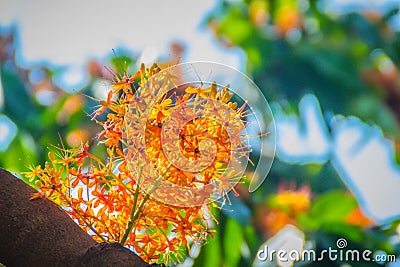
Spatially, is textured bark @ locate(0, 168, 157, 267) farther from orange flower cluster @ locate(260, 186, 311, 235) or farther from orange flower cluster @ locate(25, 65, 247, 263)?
orange flower cluster @ locate(260, 186, 311, 235)

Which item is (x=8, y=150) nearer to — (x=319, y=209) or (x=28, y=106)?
(x=28, y=106)

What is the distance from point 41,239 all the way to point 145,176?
0.09 metres

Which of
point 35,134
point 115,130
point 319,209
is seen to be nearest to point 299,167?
point 319,209

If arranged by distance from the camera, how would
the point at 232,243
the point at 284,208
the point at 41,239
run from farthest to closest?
1. the point at 284,208
2. the point at 232,243
3. the point at 41,239

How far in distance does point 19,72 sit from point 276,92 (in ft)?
2.43

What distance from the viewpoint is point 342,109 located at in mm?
1944

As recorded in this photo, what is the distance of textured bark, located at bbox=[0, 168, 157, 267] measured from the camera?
0.47 m
